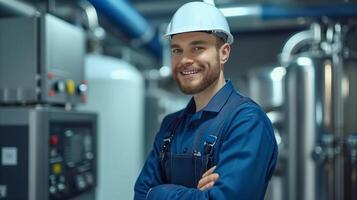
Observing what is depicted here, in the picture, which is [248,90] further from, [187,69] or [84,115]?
[187,69]

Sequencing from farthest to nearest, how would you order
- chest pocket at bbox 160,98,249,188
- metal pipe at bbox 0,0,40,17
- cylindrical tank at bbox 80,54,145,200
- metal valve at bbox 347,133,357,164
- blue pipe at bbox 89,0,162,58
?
metal valve at bbox 347,133,357,164 < cylindrical tank at bbox 80,54,145,200 < blue pipe at bbox 89,0,162,58 < metal pipe at bbox 0,0,40,17 < chest pocket at bbox 160,98,249,188

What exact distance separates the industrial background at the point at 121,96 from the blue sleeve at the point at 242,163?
737 millimetres

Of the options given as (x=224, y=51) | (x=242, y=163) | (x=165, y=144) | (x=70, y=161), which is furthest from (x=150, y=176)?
(x=70, y=161)

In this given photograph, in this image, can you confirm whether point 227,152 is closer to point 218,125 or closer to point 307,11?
point 218,125

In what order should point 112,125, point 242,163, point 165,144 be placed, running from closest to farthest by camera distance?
1. point 242,163
2. point 165,144
3. point 112,125

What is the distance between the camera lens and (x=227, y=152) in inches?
51.0

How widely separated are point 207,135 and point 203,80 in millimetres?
191

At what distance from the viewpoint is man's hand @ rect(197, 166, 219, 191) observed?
4.20 ft

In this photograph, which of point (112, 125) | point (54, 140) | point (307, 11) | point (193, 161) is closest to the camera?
point (193, 161)

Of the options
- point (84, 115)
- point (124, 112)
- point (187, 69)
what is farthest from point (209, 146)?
point (124, 112)

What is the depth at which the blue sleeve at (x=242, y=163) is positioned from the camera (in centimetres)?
125

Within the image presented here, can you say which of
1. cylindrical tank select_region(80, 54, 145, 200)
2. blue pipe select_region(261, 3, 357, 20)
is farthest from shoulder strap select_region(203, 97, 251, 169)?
blue pipe select_region(261, 3, 357, 20)

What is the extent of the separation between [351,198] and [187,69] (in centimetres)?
196

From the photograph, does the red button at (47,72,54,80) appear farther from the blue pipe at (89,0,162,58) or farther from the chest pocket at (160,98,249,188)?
the chest pocket at (160,98,249,188)
